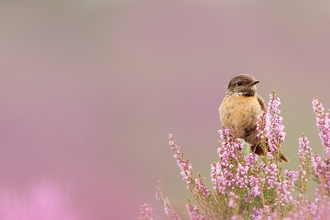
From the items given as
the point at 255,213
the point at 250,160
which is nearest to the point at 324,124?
the point at 250,160

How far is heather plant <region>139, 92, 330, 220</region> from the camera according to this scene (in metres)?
1.86

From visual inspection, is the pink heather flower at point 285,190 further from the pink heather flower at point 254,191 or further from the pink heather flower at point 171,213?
the pink heather flower at point 171,213

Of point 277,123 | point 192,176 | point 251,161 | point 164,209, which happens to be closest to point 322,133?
point 277,123

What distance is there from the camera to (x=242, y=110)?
2527mm

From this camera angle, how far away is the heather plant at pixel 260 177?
1861 mm

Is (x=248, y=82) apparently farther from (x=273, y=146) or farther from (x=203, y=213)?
(x=203, y=213)

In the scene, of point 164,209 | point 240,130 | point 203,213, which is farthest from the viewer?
point 240,130

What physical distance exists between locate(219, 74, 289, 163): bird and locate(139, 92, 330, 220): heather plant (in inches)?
14.3

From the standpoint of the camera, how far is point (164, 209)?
228 centimetres

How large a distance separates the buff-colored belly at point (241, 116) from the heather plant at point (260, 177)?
356mm

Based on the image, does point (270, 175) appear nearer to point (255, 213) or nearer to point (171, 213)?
point (255, 213)

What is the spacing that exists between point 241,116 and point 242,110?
0.13 ft

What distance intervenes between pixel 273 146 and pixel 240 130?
0.53m

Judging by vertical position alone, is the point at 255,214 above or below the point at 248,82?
below
